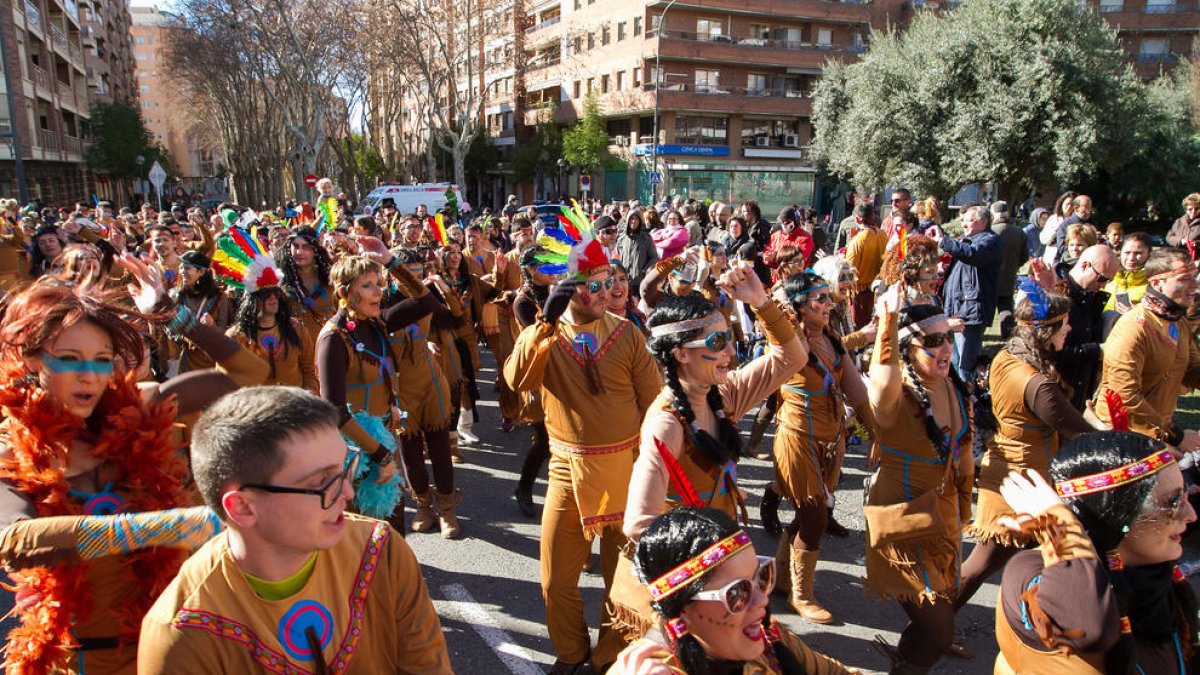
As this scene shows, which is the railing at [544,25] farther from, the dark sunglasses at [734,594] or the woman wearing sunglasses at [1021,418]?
the dark sunglasses at [734,594]

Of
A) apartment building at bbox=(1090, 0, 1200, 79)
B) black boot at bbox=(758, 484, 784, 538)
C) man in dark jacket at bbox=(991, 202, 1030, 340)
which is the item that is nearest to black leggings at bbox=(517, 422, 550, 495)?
black boot at bbox=(758, 484, 784, 538)

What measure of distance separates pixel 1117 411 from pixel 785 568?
192 cm

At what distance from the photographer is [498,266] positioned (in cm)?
767

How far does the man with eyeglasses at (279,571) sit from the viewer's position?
65.1 inches

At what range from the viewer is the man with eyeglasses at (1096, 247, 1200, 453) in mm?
4105

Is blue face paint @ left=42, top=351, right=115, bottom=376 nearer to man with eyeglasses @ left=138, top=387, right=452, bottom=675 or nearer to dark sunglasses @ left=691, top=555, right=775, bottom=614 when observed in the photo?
man with eyeglasses @ left=138, top=387, right=452, bottom=675

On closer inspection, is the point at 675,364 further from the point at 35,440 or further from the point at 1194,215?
the point at 1194,215

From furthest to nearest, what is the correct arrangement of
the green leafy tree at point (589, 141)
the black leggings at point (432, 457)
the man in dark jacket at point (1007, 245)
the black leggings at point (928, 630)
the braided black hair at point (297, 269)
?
the green leafy tree at point (589, 141), the man in dark jacket at point (1007, 245), the braided black hair at point (297, 269), the black leggings at point (432, 457), the black leggings at point (928, 630)

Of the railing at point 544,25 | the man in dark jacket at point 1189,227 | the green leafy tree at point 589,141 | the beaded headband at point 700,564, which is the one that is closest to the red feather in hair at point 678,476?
the beaded headband at point 700,564

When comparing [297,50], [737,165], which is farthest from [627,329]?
[737,165]

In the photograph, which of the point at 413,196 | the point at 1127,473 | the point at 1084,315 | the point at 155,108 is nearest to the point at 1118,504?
the point at 1127,473

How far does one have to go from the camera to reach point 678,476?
277 cm

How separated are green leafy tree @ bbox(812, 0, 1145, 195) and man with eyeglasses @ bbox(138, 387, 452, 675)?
2451 centimetres

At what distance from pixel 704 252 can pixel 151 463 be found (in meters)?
5.29
